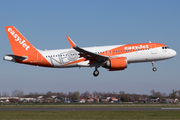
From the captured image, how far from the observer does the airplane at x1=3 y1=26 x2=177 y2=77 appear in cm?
3769

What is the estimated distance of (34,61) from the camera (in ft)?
133

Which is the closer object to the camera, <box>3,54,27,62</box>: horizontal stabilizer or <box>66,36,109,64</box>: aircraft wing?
<box>66,36,109,64</box>: aircraft wing

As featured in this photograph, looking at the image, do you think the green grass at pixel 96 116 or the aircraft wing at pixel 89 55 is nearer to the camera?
the green grass at pixel 96 116

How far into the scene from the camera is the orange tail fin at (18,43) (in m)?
41.9

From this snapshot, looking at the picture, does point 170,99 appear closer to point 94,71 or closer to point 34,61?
point 94,71

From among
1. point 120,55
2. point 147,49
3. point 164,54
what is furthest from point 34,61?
point 164,54

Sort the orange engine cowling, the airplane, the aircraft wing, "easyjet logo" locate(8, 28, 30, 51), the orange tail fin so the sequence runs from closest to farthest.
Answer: the aircraft wing < the orange engine cowling < the airplane < the orange tail fin < "easyjet logo" locate(8, 28, 30, 51)

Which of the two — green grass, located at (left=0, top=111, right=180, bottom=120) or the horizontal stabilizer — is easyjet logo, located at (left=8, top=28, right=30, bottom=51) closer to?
the horizontal stabilizer

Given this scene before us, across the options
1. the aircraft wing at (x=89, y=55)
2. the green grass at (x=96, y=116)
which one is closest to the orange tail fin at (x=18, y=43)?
the aircraft wing at (x=89, y=55)

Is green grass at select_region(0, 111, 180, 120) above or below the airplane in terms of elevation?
below

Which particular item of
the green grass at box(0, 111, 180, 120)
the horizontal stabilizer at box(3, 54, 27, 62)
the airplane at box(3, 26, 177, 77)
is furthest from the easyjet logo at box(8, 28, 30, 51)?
the green grass at box(0, 111, 180, 120)

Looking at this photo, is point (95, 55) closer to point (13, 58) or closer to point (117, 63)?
point (117, 63)

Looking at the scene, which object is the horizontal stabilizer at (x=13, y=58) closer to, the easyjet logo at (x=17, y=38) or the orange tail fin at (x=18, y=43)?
the orange tail fin at (x=18, y=43)

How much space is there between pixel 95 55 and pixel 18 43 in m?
14.2
